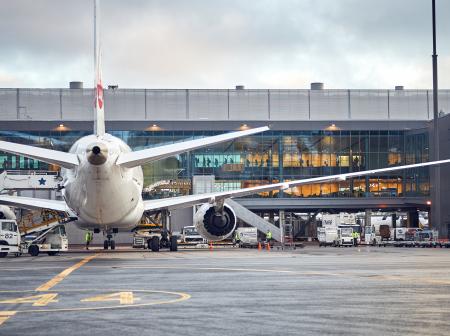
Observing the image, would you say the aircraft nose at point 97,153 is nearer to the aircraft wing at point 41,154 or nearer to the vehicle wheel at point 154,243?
the aircraft wing at point 41,154

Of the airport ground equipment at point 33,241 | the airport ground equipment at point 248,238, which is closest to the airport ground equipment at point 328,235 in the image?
the airport ground equipment at point 248,238

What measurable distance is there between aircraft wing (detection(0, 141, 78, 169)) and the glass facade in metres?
62.8

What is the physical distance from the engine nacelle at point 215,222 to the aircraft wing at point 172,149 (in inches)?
551

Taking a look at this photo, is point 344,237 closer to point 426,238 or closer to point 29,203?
point 426,238

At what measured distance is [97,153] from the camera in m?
36.2

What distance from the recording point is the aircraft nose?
36.1 metres

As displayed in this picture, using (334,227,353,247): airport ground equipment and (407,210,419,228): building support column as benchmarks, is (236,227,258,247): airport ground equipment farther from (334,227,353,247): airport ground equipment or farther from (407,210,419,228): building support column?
(407,210,419,228): building support column

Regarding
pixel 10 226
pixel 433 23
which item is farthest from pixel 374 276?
pixel 433 23

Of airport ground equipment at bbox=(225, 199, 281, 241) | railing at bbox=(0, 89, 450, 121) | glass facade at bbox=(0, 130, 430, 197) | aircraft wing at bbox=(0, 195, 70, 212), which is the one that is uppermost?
railing at bbox=(0, 89, 450, 121)

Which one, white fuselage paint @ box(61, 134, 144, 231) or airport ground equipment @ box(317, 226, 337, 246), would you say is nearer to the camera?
white fuselage paint @ box(61, 134, 144, 231)

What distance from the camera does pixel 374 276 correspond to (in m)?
26.2

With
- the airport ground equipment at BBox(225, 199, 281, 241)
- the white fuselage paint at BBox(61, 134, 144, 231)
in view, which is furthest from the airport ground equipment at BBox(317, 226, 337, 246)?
the white fuselage paint at BBox(61, 134, 144, 231)

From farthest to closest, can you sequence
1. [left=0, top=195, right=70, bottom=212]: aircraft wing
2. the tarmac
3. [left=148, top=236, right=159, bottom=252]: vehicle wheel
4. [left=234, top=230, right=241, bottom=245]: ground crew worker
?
[left=234, top=230, right=241, bottom=245]: ground crew worker → [left=148, top=236, right=159, bottom=252]: vehicle wheel → [left=0, top=195, right=70, bottom=212]: aircraft wing → the tarmac

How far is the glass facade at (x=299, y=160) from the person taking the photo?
101m
